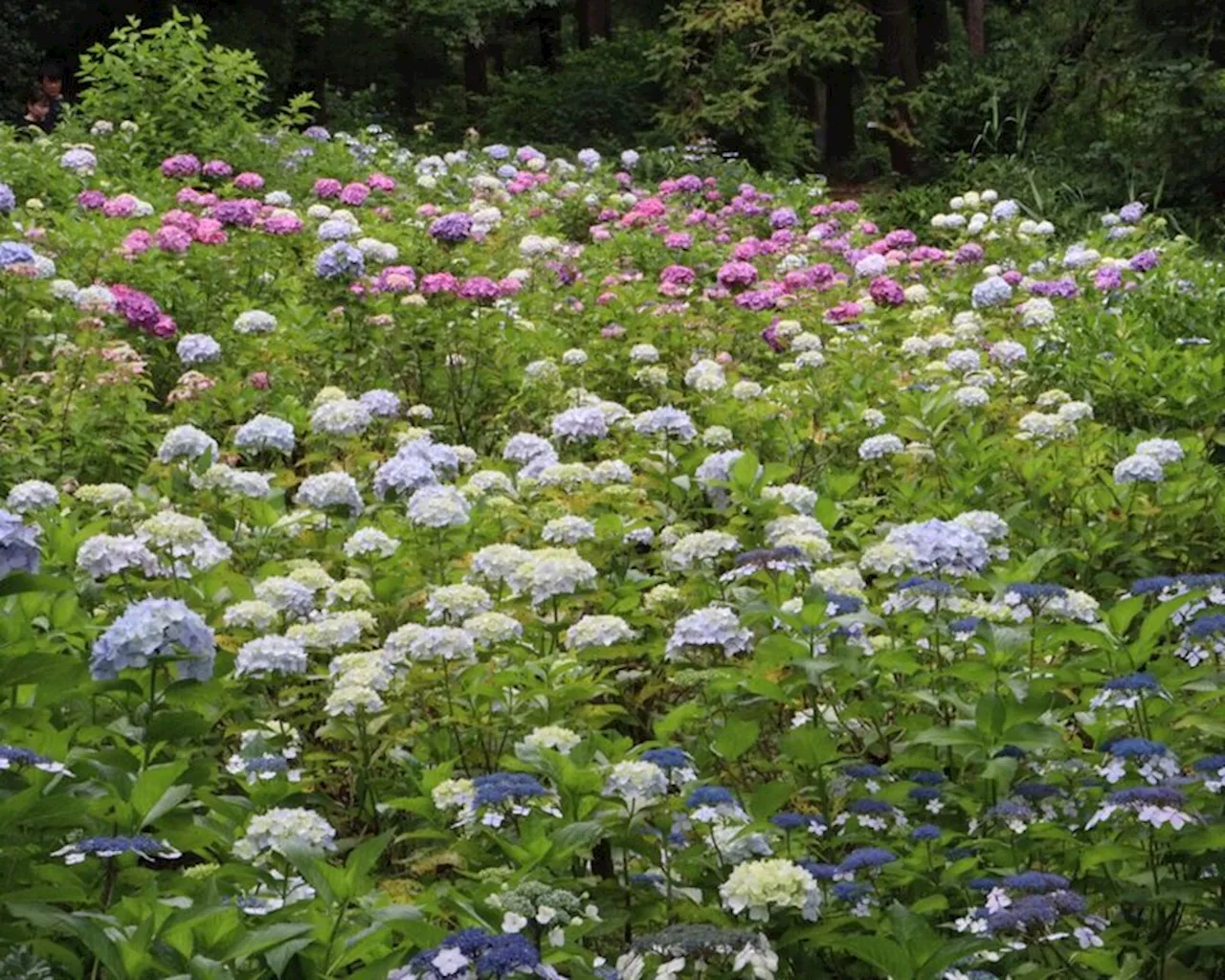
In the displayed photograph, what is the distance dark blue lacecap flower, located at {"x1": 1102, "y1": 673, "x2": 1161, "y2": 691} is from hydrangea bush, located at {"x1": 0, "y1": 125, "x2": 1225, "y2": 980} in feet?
0.04

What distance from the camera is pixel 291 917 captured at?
247 centimetres

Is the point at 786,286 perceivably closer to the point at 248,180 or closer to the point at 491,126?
the point at 248,180

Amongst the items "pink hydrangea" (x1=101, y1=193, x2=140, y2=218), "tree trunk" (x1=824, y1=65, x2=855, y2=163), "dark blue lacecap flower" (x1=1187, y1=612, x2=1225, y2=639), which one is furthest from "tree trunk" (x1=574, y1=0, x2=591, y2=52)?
"dark blue lacecap flower" (x1=1187, y1=612, x2=1225, y2=639)

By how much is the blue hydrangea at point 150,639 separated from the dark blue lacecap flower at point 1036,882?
55.6 inches

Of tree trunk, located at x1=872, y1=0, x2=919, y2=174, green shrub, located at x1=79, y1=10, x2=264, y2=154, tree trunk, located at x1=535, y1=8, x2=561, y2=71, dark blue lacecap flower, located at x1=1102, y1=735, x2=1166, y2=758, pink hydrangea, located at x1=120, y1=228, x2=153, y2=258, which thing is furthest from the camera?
tree trunk, located at x1=535, y1=8, x2=561, y2=71

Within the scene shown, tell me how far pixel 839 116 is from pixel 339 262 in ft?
48.5

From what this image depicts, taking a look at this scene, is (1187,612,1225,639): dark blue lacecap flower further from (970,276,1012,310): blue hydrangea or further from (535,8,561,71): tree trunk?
(535,8,561,71): tree trunk

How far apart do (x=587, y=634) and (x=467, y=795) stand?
29.0 inches

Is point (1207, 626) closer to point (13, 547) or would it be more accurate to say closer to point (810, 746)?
point (810, 746)

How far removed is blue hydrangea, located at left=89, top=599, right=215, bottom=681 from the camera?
2730 mm

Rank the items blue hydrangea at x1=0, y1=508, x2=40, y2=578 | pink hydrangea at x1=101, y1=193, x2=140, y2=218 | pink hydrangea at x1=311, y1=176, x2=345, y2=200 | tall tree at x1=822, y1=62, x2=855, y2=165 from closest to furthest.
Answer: blue hydrangea at x1=0, y1=508, x2=40, y2=578, pink hydrangea at x1=101, y1=193, x2=140, y2=218, pink hydrangea at x1=311, y1=176, x2=345, y2=200, tall tree at x1=822, y1=62, x2=855, y2=165

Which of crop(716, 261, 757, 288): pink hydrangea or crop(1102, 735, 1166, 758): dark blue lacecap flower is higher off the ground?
crop(1102, 735, 1166, 758): dark blue lacecap flower

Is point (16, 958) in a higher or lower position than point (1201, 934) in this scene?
higher

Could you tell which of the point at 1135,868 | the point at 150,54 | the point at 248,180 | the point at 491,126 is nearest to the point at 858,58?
the point at 491,126
